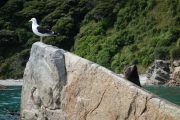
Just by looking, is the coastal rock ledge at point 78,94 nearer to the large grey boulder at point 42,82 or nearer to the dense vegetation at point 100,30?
the large grey boulder at point 42,82

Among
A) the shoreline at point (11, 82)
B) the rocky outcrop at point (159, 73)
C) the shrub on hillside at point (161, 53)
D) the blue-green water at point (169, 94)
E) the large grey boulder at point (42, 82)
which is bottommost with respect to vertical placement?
the shoreline at point (11, 82)

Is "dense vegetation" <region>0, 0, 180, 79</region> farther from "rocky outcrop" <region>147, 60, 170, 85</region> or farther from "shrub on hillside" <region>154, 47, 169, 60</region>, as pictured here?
"rocky outcrop" <region>147, 60, 170, 85</region>

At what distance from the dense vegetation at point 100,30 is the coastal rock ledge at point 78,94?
66.8m

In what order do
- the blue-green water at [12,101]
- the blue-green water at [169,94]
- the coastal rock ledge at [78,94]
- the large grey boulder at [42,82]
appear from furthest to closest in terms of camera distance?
the blue-green water at [169,94], the blue-green water at [12,101], the large grey boulder at [42,82], the coastal rock ledge at [78,94]

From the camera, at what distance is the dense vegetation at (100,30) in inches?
3398

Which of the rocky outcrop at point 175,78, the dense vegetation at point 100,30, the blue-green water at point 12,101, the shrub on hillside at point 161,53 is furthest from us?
the dense vegetation at point 100,30

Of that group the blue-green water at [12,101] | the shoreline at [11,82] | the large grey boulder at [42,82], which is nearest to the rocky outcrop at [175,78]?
the blue-green water at [12,101]

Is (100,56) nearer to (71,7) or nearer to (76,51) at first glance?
(76,51)

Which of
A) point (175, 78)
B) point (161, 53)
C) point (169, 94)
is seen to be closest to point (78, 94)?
point (169, 94)

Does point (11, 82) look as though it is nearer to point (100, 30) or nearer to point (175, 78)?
point (100, 30)

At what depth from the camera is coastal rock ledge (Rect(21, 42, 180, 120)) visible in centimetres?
1094

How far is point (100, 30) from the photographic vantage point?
9719 centimetres

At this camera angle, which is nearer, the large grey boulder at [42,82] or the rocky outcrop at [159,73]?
the large grey boulder at [42,82]

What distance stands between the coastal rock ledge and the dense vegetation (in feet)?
219
